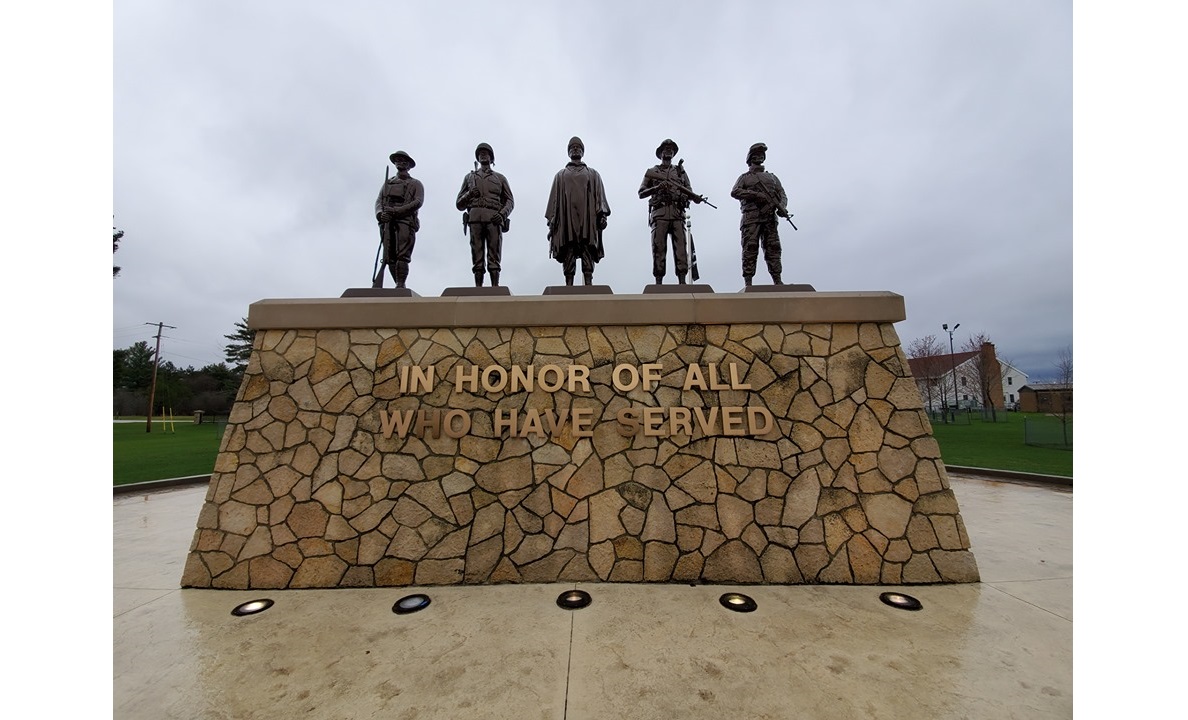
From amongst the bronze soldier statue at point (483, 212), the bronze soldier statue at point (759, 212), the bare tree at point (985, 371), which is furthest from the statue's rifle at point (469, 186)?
the bare tree at point (985, 371)

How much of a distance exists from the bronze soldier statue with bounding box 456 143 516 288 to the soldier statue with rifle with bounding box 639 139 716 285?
203 cm

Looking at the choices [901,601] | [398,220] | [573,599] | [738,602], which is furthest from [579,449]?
[398,220]

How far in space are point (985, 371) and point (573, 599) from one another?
3733cm

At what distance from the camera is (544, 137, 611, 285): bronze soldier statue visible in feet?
18.4

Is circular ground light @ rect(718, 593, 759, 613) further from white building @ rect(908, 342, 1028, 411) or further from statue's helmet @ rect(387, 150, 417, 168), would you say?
white building @ rect(908, 342, 1028, 411)

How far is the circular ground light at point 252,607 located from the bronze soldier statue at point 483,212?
12.8 feet

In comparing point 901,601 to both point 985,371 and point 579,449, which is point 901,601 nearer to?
point 579,449

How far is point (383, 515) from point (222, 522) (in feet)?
5.23

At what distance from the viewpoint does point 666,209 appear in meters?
5.77

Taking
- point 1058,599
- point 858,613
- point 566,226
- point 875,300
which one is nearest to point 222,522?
point 566,226

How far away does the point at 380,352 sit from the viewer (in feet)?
14.4

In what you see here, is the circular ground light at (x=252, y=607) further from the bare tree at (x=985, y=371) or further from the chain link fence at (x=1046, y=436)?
the bare tree at (x=985, y=371)

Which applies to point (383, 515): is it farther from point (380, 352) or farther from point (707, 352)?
point (707, 352)

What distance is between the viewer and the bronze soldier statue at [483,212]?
215 inches
